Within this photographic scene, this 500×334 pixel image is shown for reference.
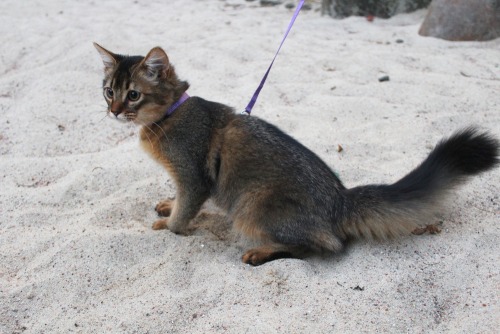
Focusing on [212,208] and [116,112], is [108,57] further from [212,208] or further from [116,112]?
[212,208]

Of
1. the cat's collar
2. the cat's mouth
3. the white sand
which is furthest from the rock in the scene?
the cat's mouth

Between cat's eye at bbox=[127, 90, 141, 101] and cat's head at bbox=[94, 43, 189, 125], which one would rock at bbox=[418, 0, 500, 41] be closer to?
cat's head at bbox=[94, 43, 189, 125]

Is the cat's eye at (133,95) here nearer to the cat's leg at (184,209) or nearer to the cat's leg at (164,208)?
the cat's leg at (184,209)

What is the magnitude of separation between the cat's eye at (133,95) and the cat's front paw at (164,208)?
→ 809mm

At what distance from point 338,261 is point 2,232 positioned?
2.12 meters

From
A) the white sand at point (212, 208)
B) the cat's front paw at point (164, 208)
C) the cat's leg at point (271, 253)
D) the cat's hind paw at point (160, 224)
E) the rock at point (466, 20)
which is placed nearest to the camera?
the white sand at point (212, 208)

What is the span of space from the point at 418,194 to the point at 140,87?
5.98 feet

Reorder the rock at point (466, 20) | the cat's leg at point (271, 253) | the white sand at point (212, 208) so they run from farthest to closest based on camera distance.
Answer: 1. the rock at point (466, 20)
2. the cat's leg at point (271, 253)
3. the white sand at point (212, 208)

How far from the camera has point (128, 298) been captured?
272 cm

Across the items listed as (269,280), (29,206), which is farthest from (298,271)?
(29,206)

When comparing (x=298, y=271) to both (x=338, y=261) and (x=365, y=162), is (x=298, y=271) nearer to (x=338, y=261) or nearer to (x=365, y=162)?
(x=338, y=261)

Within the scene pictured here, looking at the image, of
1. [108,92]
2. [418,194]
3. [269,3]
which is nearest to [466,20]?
[269,3]

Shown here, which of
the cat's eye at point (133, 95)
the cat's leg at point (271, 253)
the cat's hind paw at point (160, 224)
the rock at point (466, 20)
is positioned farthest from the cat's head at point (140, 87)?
the rock at point (466, 20)

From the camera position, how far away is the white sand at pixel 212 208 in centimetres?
257
